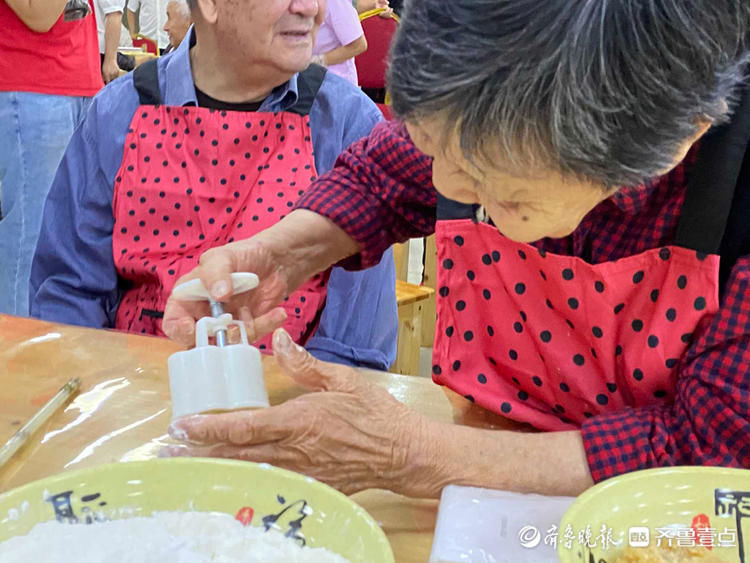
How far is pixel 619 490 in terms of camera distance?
672mm

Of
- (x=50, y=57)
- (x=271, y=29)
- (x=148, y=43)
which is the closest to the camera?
(x=271, y=29)

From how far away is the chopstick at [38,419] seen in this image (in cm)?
91

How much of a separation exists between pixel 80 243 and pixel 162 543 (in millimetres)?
1062

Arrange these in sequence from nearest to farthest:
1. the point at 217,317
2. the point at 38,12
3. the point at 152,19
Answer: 1. the point at 217,317
2. the point at 38,12
3. the point at 152,19

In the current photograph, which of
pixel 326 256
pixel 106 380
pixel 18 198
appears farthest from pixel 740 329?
pixel 18 198

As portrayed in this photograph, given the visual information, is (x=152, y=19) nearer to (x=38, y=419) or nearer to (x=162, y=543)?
(x=38, y=419)

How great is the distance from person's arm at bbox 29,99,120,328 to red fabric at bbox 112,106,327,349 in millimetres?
41

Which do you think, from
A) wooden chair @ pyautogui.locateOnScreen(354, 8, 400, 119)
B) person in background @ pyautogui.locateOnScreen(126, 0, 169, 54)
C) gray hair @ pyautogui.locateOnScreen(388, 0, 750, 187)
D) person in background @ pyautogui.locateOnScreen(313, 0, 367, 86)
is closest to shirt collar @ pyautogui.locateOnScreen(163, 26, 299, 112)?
gray hair @ pyautogui.locateOnScreen(388, 0, 750, 187)

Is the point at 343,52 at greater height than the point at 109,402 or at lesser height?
greater

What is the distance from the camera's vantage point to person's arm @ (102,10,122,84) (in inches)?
139

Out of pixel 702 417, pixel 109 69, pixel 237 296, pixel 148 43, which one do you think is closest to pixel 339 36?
pixel 109 69

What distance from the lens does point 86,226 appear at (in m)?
1.60

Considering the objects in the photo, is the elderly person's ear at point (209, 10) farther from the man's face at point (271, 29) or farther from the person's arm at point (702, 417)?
the person's arm at point (702, 417)

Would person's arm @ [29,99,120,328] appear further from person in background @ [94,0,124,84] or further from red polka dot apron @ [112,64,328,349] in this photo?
person in background @ [94,0,124,84]
